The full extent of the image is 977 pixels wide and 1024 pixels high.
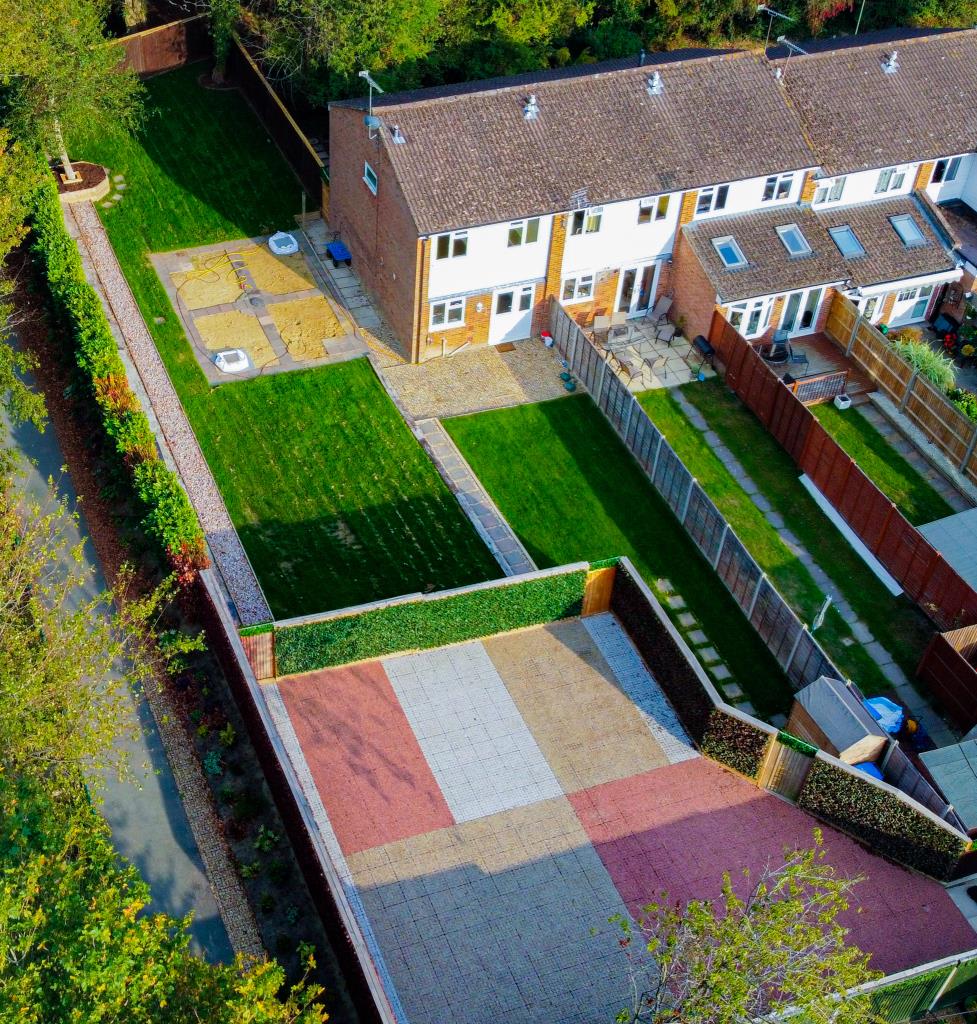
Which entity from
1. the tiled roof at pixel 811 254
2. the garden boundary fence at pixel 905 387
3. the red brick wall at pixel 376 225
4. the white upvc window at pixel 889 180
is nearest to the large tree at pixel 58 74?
the red brick wall at pixel 376 225

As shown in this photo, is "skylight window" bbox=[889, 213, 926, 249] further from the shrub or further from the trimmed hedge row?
the trimmed hedge row

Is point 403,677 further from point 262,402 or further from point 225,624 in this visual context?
point 262,402

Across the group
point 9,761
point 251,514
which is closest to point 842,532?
point 251,514

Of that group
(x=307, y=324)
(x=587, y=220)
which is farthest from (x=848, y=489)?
(x=307, y=324)

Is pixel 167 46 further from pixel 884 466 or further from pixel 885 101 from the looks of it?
pixel 884 466

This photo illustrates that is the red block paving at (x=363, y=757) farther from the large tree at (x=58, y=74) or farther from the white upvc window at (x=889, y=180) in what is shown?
the white upvc window at (x=889, y=180)
